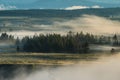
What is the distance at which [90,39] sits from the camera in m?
49.9

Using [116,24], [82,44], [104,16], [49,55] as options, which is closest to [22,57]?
[49,55]

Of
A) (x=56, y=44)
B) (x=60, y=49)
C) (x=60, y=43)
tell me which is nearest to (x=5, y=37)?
(x=56, y=44)

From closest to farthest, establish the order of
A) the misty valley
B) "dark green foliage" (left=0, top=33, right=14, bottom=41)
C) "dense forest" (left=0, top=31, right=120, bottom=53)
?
the misty valley < "dense forest" (left=0, top=31, right=120, bottom=53) < "dark green foliage" (left=0, top=33, right=14, bottom=41)

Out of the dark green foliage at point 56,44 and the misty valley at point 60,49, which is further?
the dark green foliage at point 56,44

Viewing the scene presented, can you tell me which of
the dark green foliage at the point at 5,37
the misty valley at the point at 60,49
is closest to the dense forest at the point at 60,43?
the misty valley at the point at 60,49

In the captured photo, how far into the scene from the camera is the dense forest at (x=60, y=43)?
46.0 metres

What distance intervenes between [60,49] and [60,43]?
0.93 meters

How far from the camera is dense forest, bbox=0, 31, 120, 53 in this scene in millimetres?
45969

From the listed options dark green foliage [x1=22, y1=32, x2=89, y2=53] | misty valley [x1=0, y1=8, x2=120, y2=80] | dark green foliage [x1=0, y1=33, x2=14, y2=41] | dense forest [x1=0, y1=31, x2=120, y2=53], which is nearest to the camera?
misty valley [x1=0, y1=8, x2=120, y2=80]

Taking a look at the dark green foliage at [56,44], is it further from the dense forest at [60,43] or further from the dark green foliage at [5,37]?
the dark green foliage at [5,37]

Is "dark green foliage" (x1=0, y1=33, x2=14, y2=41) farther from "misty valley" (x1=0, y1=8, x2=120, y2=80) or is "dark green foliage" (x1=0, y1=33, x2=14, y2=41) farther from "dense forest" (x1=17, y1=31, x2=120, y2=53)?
"dense forest" (x1=17, y1=31, x2=120, y2=53)

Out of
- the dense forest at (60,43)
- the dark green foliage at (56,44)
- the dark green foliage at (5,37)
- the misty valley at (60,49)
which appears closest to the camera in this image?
the misty valley at (60,49)

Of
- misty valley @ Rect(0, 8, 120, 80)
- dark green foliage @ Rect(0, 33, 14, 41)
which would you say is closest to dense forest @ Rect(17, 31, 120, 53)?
misty valley @ Rect(0, 8, 120, 80)

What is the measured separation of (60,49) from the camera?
149ft
